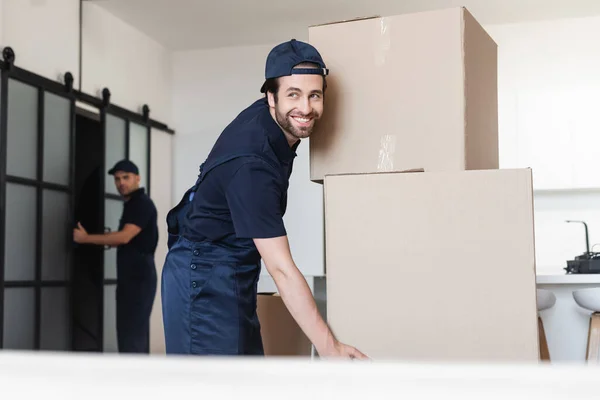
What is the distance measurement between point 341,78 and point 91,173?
3.60m

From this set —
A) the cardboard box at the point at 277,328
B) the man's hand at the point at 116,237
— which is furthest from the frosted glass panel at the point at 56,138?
the cardboard box at the point at 277,328

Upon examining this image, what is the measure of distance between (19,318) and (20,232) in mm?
444

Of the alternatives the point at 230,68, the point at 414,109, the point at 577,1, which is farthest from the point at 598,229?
the point at 414,109

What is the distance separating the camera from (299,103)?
5.50ft

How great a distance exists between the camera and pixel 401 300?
155 cm

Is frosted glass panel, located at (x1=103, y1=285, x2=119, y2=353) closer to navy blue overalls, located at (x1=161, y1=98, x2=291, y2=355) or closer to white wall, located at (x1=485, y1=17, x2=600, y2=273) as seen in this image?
white wall, located at (x1=485, y1=17, x2=600, y2=273)

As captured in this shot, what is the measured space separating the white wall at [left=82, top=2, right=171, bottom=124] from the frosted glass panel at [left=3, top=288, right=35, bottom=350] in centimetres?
140

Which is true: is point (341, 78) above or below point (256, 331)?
above

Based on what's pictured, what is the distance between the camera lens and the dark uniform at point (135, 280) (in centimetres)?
443

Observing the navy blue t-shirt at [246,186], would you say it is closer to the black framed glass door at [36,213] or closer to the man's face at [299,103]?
the man's face at [299,103]

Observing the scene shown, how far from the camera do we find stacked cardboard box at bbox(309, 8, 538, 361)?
4.91 feet

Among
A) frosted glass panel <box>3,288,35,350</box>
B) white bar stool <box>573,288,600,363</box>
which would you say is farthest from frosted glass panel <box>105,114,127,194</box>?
white bar stool <box>573,288,600,363</box>

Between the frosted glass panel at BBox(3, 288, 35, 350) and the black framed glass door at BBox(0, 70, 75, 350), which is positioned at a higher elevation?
the black framed glass door at BBox(0, 70, 75, 350)

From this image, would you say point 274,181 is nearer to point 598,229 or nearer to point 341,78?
point 341,78
